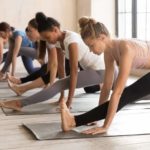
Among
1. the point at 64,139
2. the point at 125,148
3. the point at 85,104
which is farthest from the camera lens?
the point at 85,104

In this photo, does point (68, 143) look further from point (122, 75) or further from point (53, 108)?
point (53, 108)

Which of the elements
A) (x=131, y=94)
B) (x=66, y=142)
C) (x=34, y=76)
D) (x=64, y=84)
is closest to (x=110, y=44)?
(x=131, y=94)

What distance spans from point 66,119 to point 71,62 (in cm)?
71

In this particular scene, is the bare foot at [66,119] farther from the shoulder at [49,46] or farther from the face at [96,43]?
the shoulder at [49,46]

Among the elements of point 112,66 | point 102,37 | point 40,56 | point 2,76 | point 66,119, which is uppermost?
point 102,37

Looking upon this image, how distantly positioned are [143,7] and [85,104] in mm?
3073

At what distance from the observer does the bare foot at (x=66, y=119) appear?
2.72 m

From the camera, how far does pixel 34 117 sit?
3.38 metres

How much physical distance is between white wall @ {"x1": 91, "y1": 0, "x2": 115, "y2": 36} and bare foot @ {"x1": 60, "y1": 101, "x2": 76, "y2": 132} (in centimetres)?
468

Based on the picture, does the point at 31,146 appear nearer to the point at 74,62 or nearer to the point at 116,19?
the point at 74,62

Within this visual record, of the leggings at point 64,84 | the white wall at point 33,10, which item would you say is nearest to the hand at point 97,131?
the leggings at point 64,84

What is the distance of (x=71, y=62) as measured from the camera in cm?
332

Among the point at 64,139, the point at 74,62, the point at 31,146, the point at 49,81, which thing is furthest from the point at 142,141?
the point at 49,81

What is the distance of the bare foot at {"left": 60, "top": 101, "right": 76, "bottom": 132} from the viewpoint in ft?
8.93
